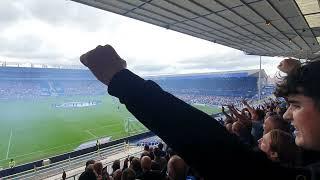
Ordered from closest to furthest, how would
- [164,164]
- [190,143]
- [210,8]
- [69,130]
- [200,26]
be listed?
1. [190,143]
2. [164,164]
3. [210,8]
4. [200,26]
5. [69,130]

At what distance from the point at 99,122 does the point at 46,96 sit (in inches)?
1187

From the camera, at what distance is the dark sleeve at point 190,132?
881mm

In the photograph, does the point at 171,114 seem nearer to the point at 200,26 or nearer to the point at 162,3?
the point at 162,3

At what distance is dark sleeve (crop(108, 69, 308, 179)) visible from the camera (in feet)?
2.89

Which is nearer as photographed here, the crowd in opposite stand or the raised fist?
the raised fist

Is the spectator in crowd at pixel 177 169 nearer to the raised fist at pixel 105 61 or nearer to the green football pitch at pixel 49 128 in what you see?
the raised fist at pixel 105 61

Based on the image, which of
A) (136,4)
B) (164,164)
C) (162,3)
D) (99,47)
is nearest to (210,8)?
(162,3)

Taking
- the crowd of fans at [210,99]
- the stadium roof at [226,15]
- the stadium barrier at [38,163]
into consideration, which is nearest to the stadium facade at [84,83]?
the crowd of fans at [210,99]

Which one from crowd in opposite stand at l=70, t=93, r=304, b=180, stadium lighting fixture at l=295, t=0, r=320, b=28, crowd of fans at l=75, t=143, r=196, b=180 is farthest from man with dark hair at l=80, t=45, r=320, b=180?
stadium lighting fixture at l=295, t=0, r=320, b=28

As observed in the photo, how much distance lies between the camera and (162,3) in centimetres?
871

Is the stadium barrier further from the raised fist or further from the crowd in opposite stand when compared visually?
the raised fist

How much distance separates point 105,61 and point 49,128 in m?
39.3

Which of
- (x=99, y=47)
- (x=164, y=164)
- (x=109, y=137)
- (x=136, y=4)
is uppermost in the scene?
(x=136, y=4)

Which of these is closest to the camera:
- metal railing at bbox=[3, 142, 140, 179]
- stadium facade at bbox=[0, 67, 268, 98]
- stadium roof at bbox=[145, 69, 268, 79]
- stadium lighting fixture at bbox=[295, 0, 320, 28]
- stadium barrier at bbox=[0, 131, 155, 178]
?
stadium lighting fixture at bbox=[295, 0, 320, 28]
